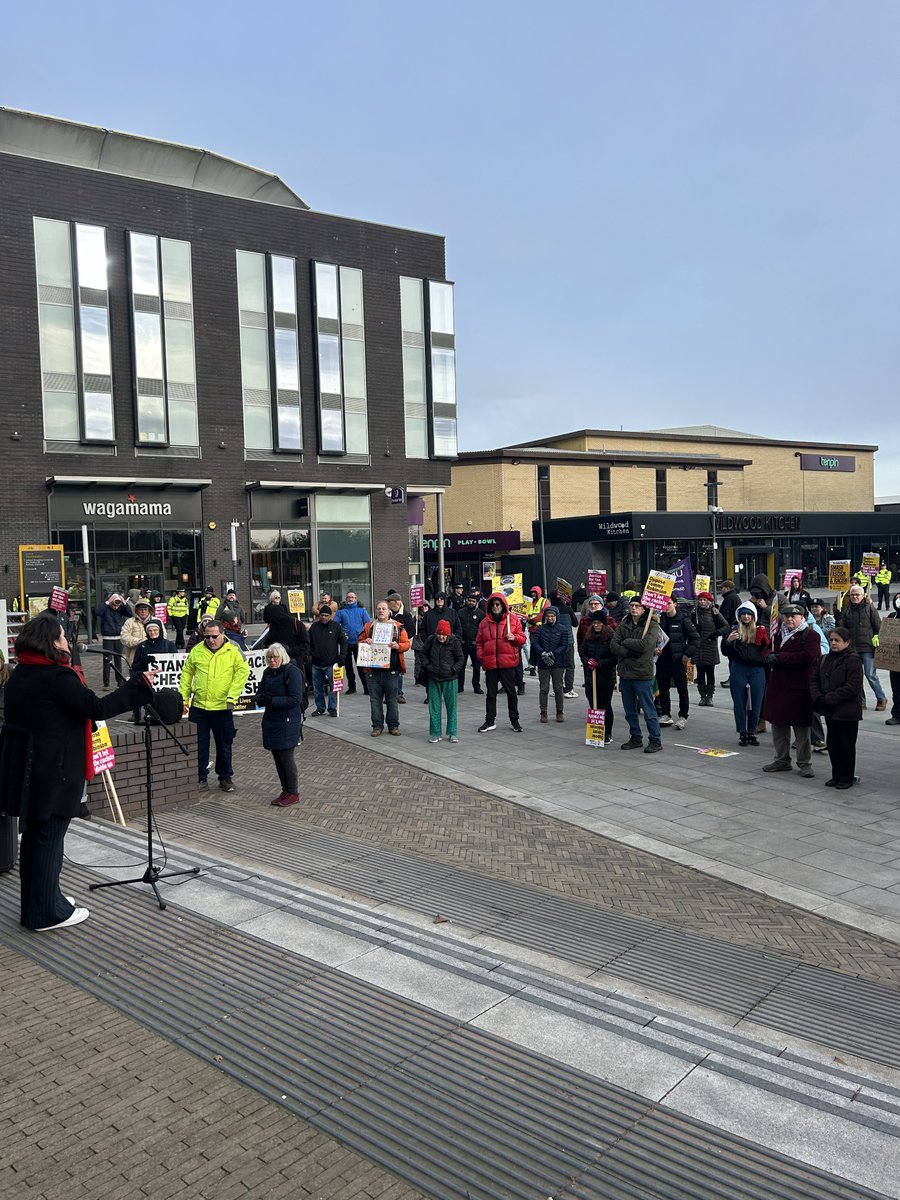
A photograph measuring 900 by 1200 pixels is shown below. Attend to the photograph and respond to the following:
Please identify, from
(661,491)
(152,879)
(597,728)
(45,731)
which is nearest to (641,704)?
(597,728)

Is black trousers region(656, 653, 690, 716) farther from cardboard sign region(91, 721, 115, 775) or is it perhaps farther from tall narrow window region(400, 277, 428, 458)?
tall narrow window region(400, 277, 428, 458)

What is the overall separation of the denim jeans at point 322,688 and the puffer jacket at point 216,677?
4929 millimetres

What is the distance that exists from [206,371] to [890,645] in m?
28.1

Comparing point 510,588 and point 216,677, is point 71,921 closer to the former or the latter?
point 216,677

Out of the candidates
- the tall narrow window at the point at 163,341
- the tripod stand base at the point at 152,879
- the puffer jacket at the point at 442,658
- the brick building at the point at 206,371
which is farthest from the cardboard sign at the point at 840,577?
the tall narrow window at the point at 163,341

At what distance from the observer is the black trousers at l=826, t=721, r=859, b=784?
9422 mm

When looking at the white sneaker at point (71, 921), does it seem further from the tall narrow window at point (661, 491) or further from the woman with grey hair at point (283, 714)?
the tall narrow window at point (661, 491)

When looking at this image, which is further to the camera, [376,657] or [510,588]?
[510,588]

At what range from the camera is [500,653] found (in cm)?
1285

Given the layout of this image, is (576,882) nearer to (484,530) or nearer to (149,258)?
(149,258)

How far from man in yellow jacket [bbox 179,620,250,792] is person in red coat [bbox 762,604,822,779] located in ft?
19.0

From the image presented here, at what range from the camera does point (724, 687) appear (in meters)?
17.0

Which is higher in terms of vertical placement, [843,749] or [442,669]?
[442,669]

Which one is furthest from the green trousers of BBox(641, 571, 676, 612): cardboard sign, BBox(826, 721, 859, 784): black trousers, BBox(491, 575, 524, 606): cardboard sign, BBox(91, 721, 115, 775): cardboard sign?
BBox(491, 575, 524, 606): cardboard sign
